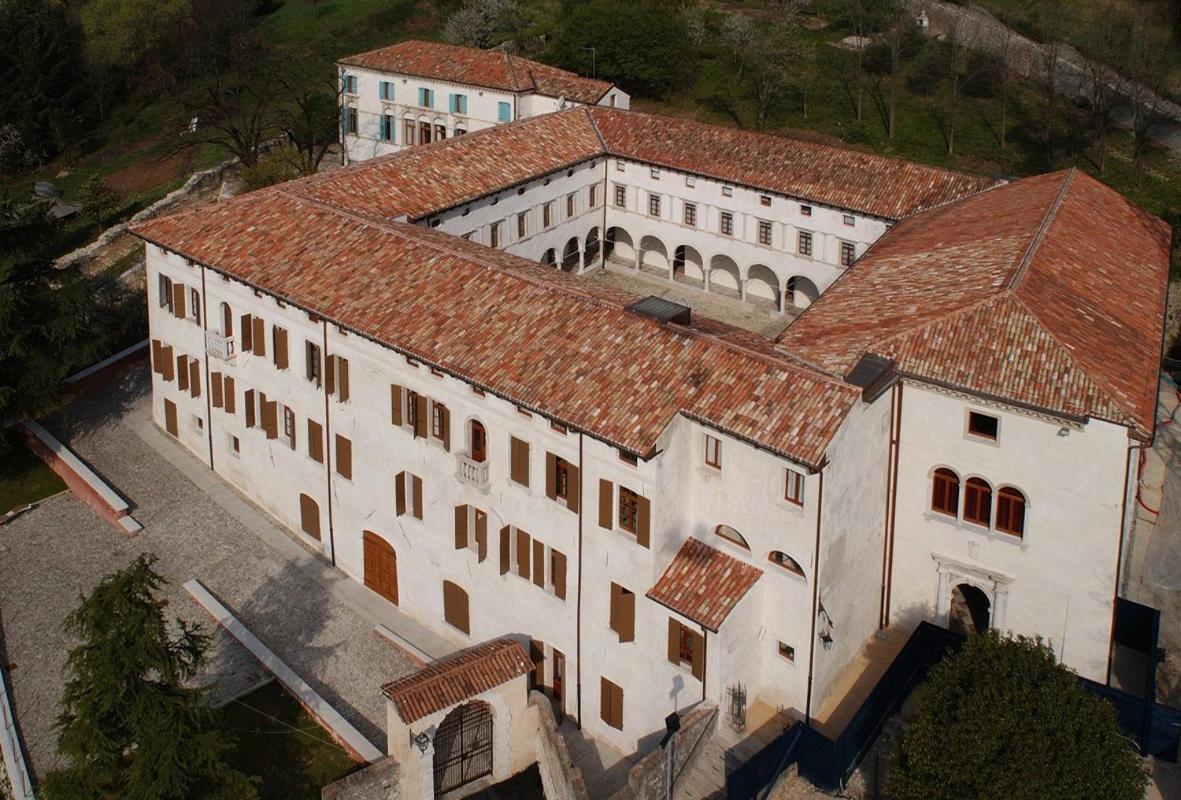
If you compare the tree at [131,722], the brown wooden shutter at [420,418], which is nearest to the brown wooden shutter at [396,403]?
the brown wooden shutter at [420,418]

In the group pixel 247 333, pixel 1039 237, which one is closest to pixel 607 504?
pixel 247 333

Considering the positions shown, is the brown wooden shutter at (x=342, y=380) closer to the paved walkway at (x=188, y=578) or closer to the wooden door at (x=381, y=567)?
the wooden door at (x=381, y=567)

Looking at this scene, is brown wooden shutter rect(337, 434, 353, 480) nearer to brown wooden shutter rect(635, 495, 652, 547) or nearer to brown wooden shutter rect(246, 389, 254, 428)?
brown wooden shutter rect(246, 389, 254, 428)

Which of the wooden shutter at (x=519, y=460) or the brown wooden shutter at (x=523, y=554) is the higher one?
the wooden shutter at (x=519, y=460)

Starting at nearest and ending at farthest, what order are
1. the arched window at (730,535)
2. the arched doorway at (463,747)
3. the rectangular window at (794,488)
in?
the rectangular window at (794,488)
the arched window at (730,535)
the arched doorway at (463,747)

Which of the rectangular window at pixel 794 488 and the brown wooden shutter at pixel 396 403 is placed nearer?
the rectangular window at pixel 794 488
